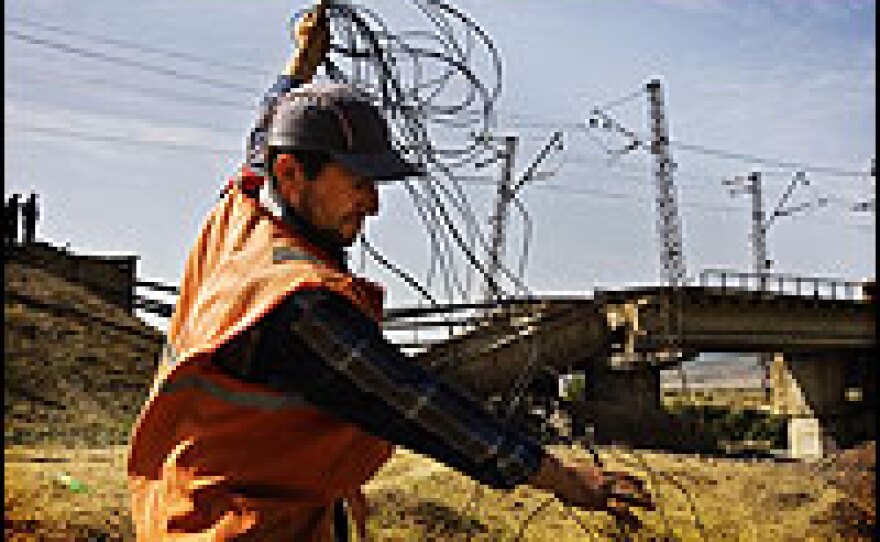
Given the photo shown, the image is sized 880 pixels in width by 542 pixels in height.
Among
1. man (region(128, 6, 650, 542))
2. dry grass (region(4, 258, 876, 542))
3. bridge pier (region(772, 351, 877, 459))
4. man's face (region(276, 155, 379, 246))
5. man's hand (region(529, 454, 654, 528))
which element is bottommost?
bridge pier (region(772, 351, 877, 459))

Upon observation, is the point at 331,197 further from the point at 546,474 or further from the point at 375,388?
the point at 546,474

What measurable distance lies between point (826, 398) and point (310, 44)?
146 feet

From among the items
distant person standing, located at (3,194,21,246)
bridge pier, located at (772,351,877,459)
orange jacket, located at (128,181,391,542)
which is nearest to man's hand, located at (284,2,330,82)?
orange jacket, located at (128,181,391,542)

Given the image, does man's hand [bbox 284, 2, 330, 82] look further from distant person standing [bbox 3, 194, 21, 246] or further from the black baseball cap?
distant person standing [bbox 3, 194, 21, 246]

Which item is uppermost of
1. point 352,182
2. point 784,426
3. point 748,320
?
point 352,182

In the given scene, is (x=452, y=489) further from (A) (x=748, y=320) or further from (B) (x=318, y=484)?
(A) (x=748, y=320)

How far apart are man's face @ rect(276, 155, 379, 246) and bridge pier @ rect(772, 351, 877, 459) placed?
43.6 metres

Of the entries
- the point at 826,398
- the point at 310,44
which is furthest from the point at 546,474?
the point at 826,398

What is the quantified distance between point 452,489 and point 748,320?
29.7m

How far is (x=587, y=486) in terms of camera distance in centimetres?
255

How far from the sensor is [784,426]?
46312 millimetres

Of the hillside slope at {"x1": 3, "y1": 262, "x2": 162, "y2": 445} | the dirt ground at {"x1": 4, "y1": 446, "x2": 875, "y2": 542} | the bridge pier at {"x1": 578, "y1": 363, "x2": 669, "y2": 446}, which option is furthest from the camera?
the bridge pier at {"x1": 578, "y1": 363, "x2": 669, "y2": 446}

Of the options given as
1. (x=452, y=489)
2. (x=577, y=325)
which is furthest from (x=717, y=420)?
(x=452, y=489)

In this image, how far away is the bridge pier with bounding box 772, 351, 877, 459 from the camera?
43906 mm
